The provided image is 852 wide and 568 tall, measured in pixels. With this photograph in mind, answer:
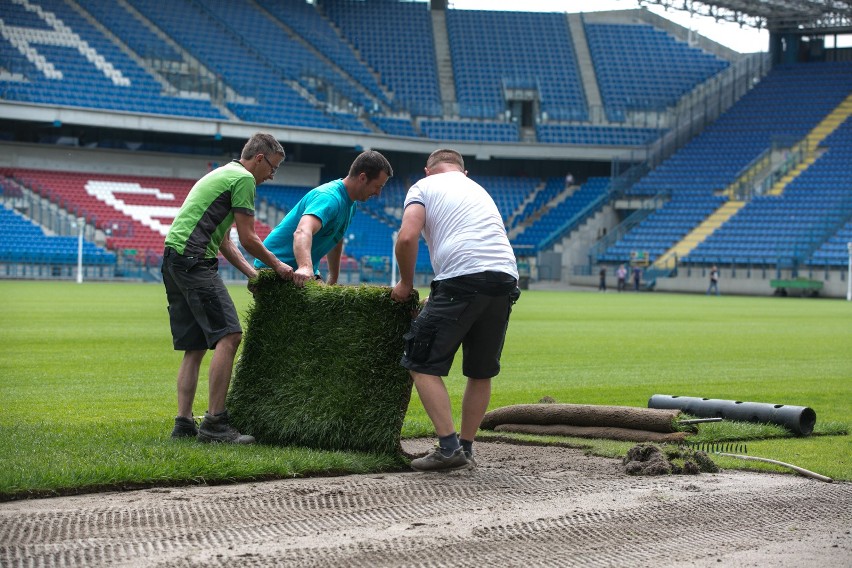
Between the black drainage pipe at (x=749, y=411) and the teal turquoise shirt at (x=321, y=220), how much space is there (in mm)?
3385

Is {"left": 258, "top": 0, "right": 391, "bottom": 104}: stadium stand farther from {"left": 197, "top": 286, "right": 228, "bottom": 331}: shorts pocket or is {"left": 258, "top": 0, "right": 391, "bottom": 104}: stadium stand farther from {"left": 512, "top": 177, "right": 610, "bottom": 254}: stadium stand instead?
{"left": 197, "top": 286, "right": 228, "bottom": 331}: shorts pocket

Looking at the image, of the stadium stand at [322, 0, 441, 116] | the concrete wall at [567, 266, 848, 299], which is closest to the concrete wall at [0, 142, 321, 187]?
the stadium stand at [322, 0, 441, 116]

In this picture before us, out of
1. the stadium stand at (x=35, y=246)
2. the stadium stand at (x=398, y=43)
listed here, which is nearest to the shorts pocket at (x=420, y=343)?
the stadium stand at (x=35, y=246)

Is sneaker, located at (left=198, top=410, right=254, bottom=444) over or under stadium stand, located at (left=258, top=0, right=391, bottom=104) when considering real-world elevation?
under

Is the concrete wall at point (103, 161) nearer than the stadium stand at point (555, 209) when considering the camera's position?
Yes

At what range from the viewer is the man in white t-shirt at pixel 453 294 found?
7262 millimetres

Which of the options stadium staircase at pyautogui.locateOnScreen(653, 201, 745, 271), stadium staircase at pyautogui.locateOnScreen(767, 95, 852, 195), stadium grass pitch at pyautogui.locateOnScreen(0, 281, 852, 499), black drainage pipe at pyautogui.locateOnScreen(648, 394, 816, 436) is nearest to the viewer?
stadium grass pitch at pyautogui.locateOnScreen(0, 281, 852, 499)

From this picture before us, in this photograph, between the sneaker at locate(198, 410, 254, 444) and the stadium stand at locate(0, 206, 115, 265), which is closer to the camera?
the sneaker at locate(198, 410, 254, 444)

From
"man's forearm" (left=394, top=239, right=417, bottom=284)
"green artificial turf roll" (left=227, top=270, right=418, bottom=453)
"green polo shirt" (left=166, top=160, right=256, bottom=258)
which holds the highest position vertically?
"green polo shirt" (left=166, top=160, right=256, bottom=258)

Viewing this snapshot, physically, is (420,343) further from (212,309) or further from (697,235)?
(697,235)

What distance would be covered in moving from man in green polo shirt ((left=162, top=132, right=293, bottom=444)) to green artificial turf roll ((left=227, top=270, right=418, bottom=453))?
0.68ft

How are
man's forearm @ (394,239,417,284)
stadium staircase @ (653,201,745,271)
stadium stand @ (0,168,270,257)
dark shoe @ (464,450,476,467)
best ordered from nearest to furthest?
man's forearm @ (394,239,417,284)
dark shoe @ (464,450,476,467)
stadium stand @ (0,168,270,257)
stadium staircase @ (653,201,745,271)

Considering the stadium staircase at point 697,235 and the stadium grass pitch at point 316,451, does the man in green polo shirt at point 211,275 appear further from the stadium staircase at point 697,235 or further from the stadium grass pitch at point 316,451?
the stadium staircase at point 697,235

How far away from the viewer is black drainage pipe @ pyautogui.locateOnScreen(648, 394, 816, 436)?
9500mm
